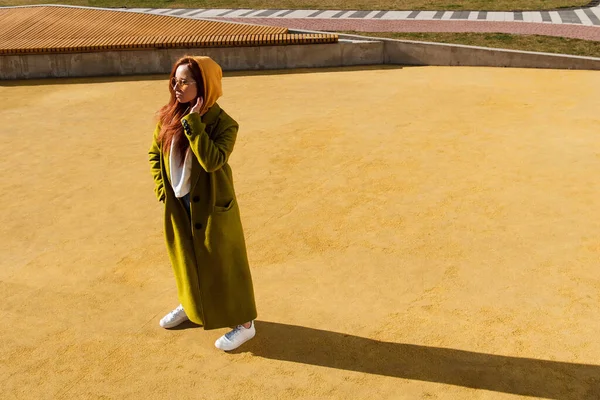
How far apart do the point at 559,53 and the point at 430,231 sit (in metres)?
7.78

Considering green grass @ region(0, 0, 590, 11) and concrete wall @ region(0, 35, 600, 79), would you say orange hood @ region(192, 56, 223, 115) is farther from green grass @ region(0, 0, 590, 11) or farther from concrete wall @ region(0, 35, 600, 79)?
green grass @ region(0, 0, 590, 11)

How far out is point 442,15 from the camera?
1883 cm

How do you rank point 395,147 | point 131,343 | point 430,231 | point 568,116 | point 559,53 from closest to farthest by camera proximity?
point 131,343 < point 430,231 < point 395,147 < point 568,116 < point 559,53

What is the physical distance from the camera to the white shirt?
4.30 meters

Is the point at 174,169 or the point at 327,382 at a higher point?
the point at 174,169

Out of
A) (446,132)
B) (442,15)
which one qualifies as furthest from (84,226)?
(442,15)

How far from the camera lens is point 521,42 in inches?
537

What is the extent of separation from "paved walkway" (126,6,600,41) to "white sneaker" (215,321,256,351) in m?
12.5

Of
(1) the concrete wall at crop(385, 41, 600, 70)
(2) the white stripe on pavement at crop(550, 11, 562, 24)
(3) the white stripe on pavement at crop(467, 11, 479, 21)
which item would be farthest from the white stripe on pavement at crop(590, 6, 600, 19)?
(1) the concrete wall at crop(385, 41, 600, 70)

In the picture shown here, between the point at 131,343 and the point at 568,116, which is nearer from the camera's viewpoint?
the point at 131,343

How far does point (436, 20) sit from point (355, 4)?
4.11 m

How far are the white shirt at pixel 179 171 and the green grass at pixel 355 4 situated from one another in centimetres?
1707

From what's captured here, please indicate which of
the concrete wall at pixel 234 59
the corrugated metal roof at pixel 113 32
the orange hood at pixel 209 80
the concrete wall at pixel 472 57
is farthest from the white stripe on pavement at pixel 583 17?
the orange hood at pixel 209 80

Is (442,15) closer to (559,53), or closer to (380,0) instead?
(380,0)
